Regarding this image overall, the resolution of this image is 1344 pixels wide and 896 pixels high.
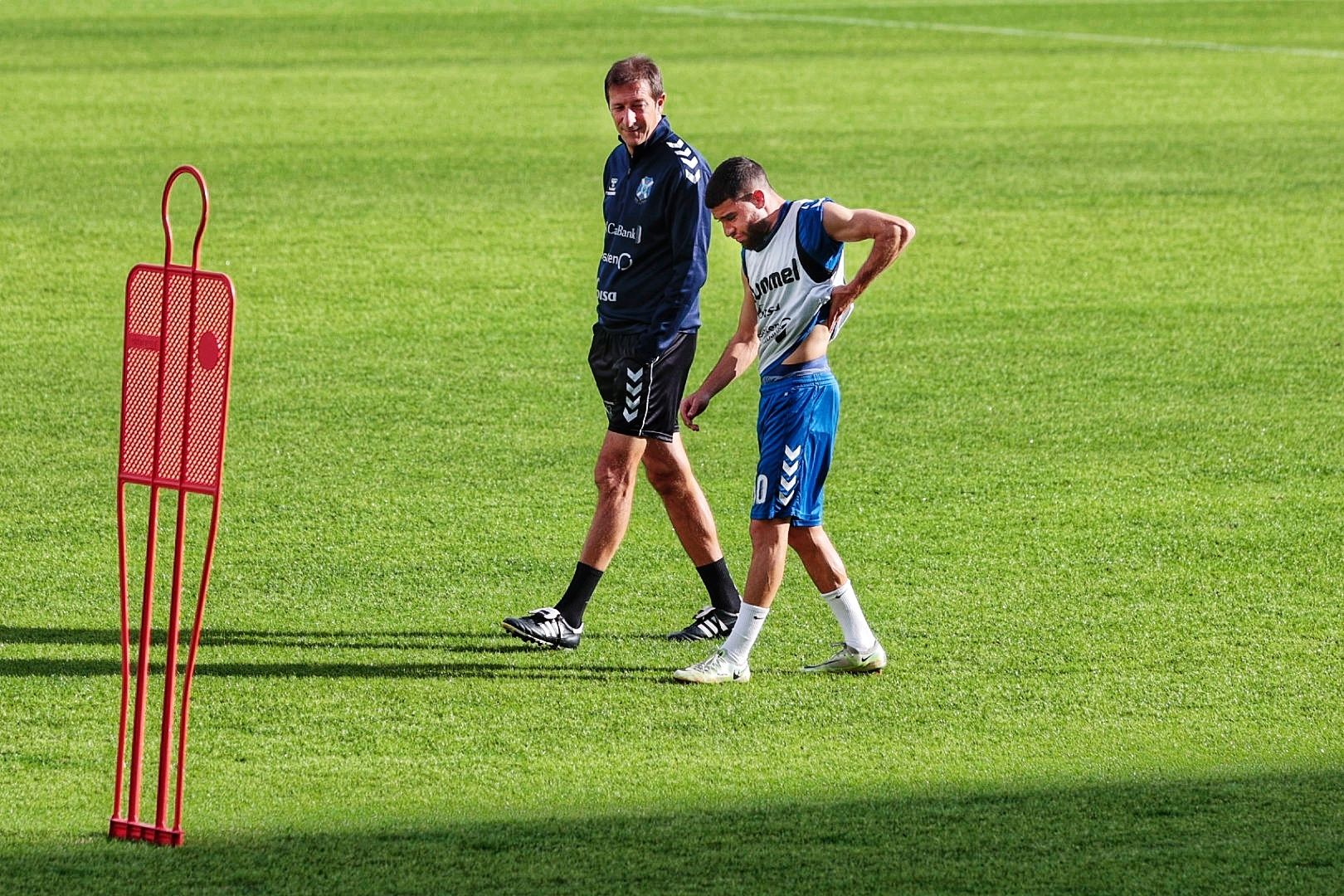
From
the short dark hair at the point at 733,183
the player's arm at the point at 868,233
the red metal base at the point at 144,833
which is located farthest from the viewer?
the short dark hair at the point at 733,183

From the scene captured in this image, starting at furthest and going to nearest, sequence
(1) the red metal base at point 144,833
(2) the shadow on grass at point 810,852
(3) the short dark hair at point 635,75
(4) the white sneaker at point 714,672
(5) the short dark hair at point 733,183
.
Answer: (3) the short dark hair at point 635,75 < (4) the white sneaker at point 714,672 < (5) the short dark hair at point 733,183 < (1) the red metal base at point 144,833 < (2) the shadow on grass at point 810,852

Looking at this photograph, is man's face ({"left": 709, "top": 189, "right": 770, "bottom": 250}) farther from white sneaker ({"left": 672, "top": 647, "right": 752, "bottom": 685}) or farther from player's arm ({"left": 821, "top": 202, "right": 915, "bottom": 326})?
white sneaker ({"left": 672, "top": 647, "right": 752, "bottom": 685})

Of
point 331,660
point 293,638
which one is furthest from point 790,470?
point 293,638

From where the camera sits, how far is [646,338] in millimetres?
6781

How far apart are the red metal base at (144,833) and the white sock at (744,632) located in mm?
2071

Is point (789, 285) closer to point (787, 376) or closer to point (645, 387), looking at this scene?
point (787, 376)

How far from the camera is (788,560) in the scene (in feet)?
25.2

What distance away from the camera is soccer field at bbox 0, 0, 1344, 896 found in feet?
16.6

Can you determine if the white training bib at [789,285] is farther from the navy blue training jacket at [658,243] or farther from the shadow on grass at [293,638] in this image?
the shadow on grass at [293,638]

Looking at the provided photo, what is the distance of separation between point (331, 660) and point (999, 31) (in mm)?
23483

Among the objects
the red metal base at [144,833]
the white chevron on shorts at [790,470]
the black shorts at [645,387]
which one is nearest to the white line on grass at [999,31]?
the black shorts at [645,387]

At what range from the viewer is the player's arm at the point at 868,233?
5988mm

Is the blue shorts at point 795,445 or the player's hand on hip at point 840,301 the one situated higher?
the player's hand on hip at point 840,301

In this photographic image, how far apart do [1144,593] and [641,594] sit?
1.92 meters
